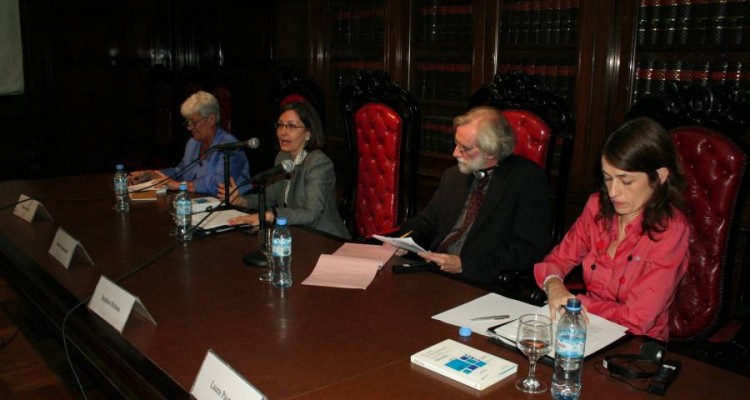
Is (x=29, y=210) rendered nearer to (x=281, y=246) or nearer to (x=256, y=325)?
(x=281, y=246)

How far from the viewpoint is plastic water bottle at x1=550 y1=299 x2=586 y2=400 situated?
4.00 ft

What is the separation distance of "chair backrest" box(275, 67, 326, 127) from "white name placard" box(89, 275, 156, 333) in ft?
6.72

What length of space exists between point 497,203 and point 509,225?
0.29 feet

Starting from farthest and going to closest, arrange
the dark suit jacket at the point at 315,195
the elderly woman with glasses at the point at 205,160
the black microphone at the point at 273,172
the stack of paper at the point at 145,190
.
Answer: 1. the elderly woman with glasses at the point at 205,160
2. the stack of paper at the point at 145,190
3. the dark suit jacket at the point at 315,195
4. the black microphone at the point at 273,172

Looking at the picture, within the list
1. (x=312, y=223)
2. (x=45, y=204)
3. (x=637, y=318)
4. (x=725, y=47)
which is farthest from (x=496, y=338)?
(x=45, y=204)

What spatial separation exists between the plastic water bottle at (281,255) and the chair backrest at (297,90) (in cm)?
179

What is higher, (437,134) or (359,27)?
(359,27)

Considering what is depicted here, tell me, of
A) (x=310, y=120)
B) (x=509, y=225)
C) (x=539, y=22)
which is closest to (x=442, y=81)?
(x=539, y=22)

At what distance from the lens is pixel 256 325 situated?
1.58 m

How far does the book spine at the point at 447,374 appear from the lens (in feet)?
4.13

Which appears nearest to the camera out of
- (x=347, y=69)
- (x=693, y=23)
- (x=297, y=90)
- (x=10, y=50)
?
(x=693, y=23)

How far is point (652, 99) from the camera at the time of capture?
2.07 m

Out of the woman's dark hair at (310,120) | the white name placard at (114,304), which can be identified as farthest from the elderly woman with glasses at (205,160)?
the white name placard at (114,304)

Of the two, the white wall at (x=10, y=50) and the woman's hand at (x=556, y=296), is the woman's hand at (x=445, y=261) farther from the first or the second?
the white wall at (x=10, y=50)
